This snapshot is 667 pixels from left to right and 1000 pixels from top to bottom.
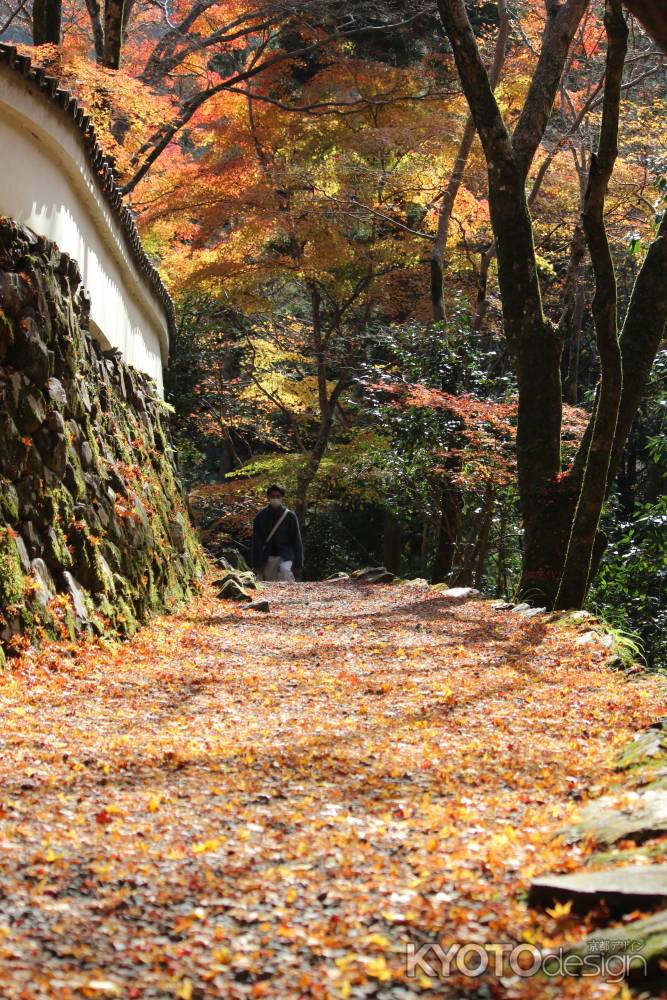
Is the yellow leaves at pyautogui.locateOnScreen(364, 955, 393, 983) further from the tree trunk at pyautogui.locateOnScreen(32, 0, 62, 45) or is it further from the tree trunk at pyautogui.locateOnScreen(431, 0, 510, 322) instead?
the tree trunk at pyautogui.locateOnScreen(431, 0, 510, 322)

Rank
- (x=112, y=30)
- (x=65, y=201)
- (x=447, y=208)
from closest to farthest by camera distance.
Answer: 1. (x=65, y=201)
2. (x=112, y=30)
3. (x=447, y=208)

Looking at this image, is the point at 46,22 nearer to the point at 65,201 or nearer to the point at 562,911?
the point at 65,201

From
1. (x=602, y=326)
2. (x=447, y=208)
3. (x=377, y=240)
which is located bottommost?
(x=602, y=326)

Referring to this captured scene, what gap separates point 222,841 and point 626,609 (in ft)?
34.7

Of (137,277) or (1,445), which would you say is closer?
(1,445)

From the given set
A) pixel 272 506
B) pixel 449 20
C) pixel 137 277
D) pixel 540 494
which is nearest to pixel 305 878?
pixel 540 494

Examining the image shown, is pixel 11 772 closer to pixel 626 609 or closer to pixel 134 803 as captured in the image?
pixel 134 803

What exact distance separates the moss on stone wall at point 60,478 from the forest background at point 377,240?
162 inches

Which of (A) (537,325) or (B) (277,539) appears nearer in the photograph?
(A) (537,325)

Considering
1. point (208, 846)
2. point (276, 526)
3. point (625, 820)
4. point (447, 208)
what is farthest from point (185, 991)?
point (447, 208)

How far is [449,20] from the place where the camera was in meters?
10.0

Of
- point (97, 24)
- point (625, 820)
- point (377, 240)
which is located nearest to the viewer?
point (625, 820)

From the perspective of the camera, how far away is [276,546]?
1544 cm

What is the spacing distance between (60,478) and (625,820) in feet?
17.2
